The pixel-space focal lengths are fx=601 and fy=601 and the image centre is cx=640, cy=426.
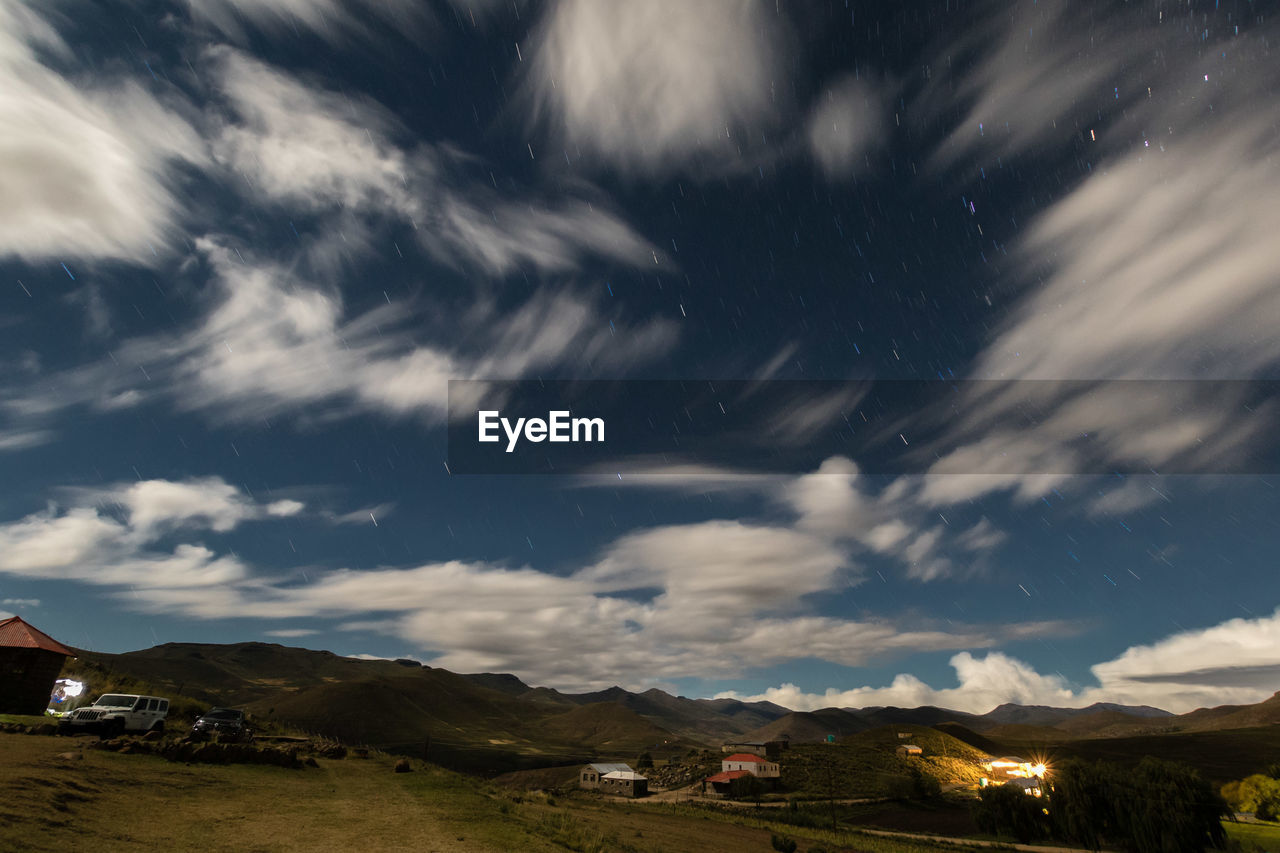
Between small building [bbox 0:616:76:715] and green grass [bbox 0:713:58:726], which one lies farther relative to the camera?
→ small building [bbox 0:616:76:715]

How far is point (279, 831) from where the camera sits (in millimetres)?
17953

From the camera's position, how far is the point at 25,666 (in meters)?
36.5

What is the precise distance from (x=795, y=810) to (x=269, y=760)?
227 ft

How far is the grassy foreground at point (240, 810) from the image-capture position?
15156 millimetres

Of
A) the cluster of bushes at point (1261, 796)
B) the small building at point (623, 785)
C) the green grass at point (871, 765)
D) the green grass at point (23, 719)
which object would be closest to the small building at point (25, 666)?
the green grass at point (23, 719)

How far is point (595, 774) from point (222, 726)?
9114cm

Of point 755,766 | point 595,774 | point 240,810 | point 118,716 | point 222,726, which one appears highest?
point 118,716

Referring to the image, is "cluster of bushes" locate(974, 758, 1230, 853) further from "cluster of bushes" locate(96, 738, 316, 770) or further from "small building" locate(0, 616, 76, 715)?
"small building" locate(0, 616, 76, 715)

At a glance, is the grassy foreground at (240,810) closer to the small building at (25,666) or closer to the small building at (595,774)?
the small building at (25,666)

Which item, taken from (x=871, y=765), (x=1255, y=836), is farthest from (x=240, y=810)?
(x=871, y=765)

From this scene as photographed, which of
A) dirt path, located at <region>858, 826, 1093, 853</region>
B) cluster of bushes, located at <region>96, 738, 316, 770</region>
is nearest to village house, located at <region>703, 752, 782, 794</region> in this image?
dirt path, located at <region>858, 826, 1093, 853</region>

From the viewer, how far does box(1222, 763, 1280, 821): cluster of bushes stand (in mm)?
78188

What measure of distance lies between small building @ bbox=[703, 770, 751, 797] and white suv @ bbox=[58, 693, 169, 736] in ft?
298

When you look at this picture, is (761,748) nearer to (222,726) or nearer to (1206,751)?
(222,726)
